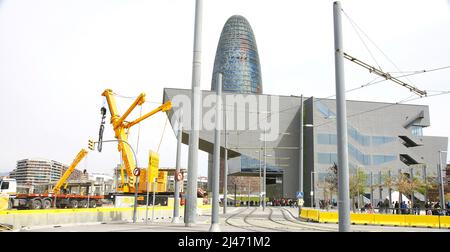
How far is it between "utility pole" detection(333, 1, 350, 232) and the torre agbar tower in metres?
156

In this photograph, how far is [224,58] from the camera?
176500 millimetres

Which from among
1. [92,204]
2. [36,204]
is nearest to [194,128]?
[36,204]

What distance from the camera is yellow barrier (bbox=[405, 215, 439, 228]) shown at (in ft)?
79.6

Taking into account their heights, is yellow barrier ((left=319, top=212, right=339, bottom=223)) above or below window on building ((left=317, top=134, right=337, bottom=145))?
below

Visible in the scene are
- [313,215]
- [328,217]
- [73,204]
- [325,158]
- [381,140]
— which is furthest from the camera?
[381,140]

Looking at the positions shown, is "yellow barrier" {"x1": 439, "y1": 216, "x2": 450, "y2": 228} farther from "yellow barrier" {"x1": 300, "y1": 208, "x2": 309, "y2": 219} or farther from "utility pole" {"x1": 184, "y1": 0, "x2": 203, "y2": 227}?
"utility pole" {"x1": 184, "y1": 0, "x2": 203, "y2": 227}

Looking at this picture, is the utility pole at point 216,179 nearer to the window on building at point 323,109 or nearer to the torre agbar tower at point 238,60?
the window on building at point 323,109

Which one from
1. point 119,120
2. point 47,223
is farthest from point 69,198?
point 47,223

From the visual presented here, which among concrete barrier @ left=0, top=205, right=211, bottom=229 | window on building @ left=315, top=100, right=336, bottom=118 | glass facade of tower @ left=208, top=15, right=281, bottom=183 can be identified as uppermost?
glass facade of tower @ left=208, top=15, right=281, bottom=183

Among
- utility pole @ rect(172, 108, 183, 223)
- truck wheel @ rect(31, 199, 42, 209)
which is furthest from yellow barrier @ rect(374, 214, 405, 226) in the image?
truck wheel @ rect(31, 199, 42, 209)

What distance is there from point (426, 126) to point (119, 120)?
224 feet

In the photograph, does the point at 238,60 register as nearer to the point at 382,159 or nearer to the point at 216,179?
the point at 382,159

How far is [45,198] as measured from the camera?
3634cm
